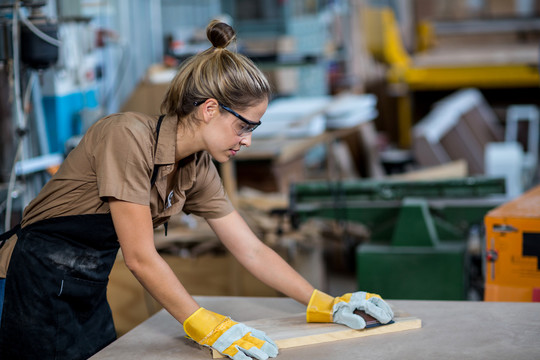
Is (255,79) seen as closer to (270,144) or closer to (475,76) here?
(270,144)

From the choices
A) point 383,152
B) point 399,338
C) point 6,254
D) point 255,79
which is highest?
point 255,79

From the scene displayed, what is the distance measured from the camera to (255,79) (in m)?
1.66

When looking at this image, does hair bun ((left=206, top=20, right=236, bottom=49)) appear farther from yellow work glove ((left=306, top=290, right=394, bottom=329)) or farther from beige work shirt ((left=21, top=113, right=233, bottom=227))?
yellow work glove ((left=306, top=290, right=394, bottom=329))

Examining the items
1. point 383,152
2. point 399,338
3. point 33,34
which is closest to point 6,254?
point 399,338

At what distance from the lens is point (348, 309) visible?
5.87 feet

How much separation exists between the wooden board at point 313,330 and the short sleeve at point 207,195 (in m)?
0.32

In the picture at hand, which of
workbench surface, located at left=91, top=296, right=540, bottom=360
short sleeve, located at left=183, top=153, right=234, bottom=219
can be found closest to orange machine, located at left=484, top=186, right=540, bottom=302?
workbench surface, located at left=91, top=296, right=540, bottom=360

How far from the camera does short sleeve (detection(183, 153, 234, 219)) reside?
6.06 feet

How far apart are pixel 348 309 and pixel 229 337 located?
373 millimetres

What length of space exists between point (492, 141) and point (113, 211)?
5842 mm

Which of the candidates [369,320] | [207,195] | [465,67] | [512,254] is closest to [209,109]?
[207,195]

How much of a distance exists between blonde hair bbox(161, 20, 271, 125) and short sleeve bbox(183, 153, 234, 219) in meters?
0.19

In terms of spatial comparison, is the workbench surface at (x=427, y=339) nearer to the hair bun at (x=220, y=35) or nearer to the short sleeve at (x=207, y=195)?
the short sleeve at (x=207, y=195)

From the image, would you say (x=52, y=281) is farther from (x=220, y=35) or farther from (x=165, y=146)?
(x=220, y=35)
